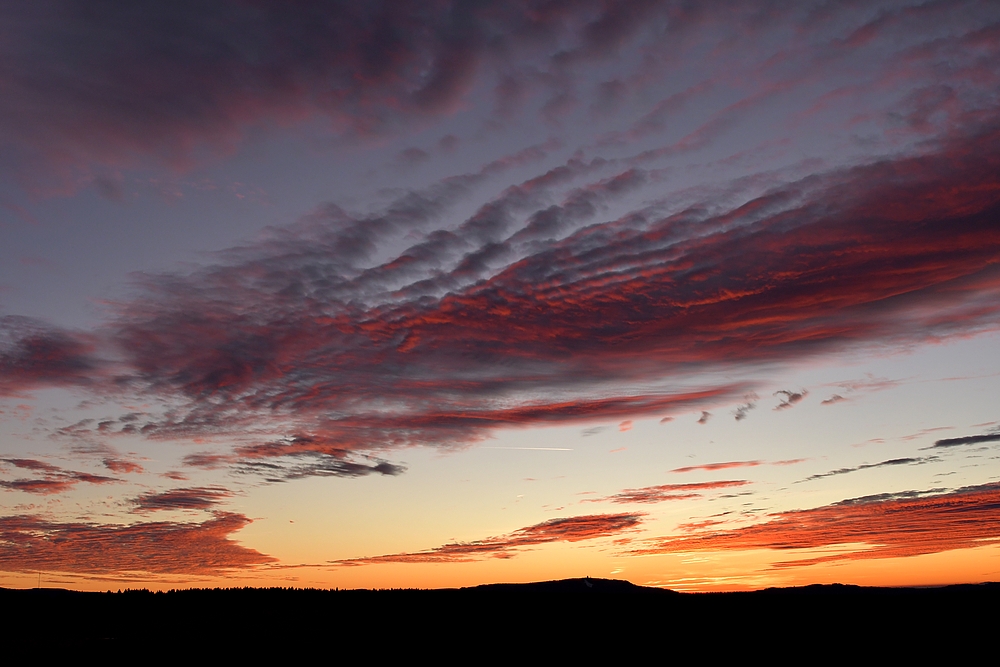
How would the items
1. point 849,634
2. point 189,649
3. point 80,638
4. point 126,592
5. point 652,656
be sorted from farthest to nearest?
point 126,592
point 849,634
point 80,638
point 652,656
point 189,649

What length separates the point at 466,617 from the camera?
7269 cm

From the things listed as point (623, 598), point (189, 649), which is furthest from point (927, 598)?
point (189, 649)

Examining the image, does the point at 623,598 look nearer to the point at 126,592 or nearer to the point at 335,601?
the point at 335,601

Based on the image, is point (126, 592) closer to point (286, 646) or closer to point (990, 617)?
point (286, 646)

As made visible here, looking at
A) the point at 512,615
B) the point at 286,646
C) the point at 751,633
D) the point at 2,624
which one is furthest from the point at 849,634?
the point at 2,624

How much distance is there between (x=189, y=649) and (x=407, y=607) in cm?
3563

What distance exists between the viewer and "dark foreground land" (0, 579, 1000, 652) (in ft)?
192

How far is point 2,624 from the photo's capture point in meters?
71.6

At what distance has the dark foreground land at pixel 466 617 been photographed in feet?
192

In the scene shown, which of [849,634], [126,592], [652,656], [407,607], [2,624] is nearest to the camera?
[652,656]

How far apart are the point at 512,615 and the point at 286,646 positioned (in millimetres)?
31606

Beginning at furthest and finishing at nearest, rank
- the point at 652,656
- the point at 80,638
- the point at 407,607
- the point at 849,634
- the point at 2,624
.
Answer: the point at 407,607, the point at 2,624, the point at 849,634, the point at 80,638, the point at 652,656

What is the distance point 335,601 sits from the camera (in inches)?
3285

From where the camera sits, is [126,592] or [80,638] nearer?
[80,638]
